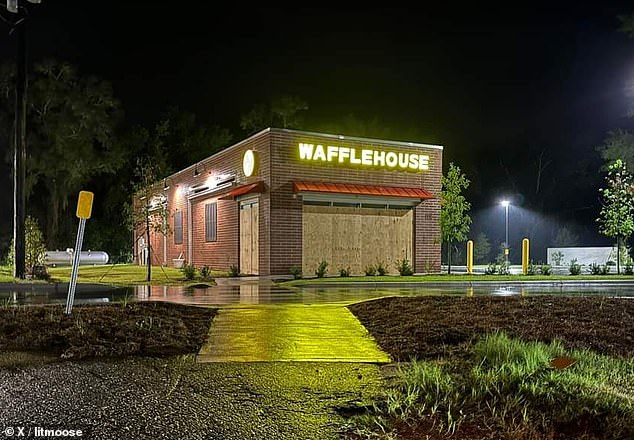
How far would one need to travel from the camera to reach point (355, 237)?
74.8ft

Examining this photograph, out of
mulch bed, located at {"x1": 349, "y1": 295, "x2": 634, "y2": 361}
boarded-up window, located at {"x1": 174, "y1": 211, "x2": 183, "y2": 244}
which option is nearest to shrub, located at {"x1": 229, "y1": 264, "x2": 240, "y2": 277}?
boarded-up window, located at {"x1": 174, "y1": 211, "x2": 183, "y2": 244}

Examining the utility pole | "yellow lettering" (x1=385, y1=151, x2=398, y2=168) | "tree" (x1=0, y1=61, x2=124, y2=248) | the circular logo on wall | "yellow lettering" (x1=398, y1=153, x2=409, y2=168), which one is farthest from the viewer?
"tree" (x1=0, y1=61, x2=124, y2=248)

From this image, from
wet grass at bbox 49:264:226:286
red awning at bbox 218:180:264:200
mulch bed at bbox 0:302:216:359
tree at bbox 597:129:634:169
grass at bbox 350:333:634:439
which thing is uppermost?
tree at bbox 597:129:634:169

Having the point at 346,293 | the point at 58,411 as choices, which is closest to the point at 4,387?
the point at 58,411

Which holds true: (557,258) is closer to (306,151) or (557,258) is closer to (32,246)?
(306,151)

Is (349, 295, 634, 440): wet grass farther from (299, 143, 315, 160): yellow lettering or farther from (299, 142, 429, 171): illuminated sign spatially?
(299, 142, 429, 171): illuminated sign

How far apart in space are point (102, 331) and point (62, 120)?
38495 mm

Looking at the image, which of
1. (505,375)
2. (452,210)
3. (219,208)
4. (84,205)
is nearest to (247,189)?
(219,208)

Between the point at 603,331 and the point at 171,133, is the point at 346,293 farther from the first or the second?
the point at 171,133

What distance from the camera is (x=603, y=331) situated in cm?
733

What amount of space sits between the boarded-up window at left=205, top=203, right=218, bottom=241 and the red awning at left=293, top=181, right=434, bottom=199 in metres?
6.14

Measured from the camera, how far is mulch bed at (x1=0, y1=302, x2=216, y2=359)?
21.4 ft

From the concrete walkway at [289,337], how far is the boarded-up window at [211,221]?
1655 cm

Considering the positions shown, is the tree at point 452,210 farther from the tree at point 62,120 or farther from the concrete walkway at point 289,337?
the tree at point 62,120
